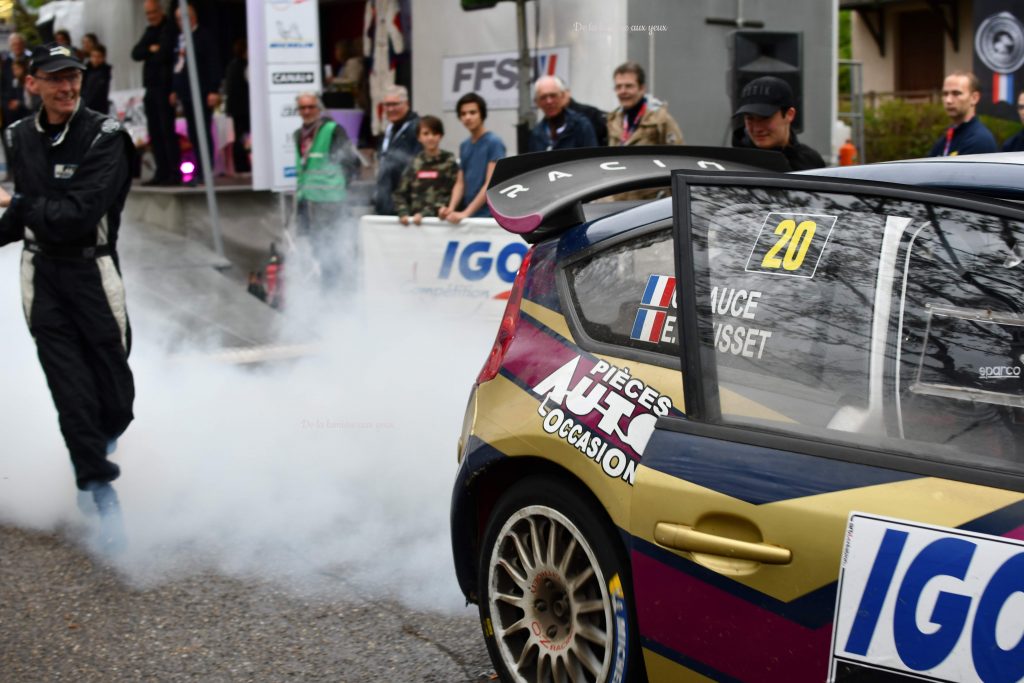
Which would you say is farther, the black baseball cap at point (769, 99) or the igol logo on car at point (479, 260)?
the igol logo on car at point (479, 260)

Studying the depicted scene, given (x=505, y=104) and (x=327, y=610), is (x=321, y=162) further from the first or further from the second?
(x=327, y=610)

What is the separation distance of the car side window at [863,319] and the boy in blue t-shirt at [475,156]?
6.45 metres

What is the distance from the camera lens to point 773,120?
5883 millimetres

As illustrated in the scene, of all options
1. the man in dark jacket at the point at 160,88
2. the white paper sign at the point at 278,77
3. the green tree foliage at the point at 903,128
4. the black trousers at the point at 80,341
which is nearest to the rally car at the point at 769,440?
the black trousers at the point at 80,341

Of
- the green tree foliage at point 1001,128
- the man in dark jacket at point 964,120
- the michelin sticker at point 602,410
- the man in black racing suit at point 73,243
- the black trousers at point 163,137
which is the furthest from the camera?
the green tree foliage at point 1001,128

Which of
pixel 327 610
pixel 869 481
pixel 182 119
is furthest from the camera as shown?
pixel 182 119

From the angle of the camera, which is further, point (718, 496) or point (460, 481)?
point (460, 481)

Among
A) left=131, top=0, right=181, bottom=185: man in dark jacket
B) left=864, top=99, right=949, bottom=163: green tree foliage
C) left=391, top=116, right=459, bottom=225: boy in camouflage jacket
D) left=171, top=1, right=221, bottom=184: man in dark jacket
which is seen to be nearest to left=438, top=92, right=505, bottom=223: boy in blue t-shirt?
left=391, top=116, right=459, bottom=225: boy in camouflage jacket

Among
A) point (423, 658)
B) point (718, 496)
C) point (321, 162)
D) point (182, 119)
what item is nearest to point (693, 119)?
point (321, 162)

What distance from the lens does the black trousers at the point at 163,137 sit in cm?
1398

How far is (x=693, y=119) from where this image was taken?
513 inches

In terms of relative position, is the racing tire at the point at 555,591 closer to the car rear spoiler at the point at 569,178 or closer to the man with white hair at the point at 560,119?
the car rear spoiler at the point at 569,178

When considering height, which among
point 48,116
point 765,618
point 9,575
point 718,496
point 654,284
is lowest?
point 9,575

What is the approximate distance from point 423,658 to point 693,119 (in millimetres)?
9737
